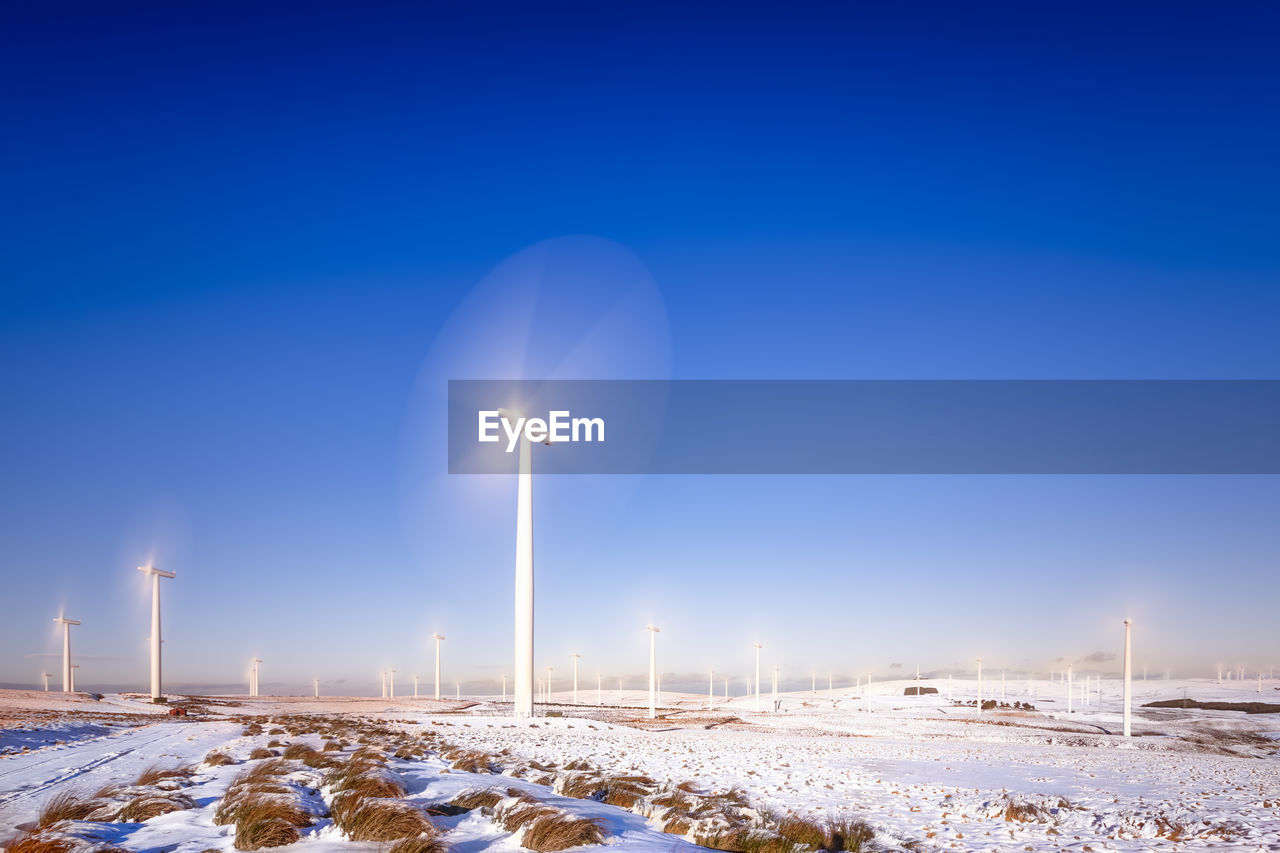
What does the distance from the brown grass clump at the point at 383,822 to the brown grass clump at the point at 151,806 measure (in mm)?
2887

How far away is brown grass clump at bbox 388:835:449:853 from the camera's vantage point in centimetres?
957

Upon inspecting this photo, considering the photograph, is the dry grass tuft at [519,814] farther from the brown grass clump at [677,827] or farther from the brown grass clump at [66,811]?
the brown grass clump at [66,811]

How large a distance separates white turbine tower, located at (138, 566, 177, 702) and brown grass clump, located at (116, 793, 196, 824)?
7695cm

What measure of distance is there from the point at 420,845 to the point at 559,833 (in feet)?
5.72

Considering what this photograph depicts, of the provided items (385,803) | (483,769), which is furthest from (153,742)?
Result: (385,803)

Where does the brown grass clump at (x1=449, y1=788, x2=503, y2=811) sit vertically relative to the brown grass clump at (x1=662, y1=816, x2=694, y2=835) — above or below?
above

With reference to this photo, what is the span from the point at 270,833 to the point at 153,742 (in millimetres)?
22085

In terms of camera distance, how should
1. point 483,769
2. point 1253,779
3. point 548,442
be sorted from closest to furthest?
point 483,769 < point 1253,779 < point 548,442

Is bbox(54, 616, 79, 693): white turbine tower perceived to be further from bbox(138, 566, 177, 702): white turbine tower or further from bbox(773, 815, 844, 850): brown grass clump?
bbox(773, 815, 844, 850): brown grass clump

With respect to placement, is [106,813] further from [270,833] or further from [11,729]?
[11,729]

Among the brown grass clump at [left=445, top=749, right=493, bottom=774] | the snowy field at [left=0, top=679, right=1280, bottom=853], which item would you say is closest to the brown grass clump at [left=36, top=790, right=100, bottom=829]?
the snowy field at [left=0, top=679, right=1280, bottom=853]

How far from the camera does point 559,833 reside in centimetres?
1049

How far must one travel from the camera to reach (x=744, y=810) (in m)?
14.5

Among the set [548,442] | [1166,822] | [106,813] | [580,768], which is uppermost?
[548,442]
